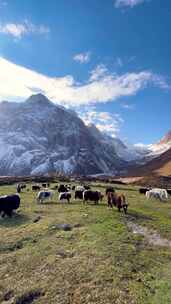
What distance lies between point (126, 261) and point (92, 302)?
13.8 feet

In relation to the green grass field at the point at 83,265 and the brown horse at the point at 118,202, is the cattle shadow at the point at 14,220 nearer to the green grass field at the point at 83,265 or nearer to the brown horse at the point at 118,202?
the green grass field at the point at 83,265

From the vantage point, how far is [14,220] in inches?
1093

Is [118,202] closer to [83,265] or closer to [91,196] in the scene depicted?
[91,196]

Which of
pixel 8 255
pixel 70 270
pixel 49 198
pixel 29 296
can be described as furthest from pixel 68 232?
pixel 49 198

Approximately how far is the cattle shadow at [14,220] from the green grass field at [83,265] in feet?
4.18

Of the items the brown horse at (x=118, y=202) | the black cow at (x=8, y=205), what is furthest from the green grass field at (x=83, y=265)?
the brown horse at (x=118, y=202)

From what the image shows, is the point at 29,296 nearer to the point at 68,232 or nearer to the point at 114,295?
the point at 114,295

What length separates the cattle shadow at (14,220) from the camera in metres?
26.2

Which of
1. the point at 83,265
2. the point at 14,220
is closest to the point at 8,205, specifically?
the point at 14,220

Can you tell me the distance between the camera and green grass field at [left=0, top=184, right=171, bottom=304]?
41.5 ft

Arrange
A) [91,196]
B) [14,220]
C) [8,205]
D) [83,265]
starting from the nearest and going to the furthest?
1. [83,265]
2. [14,220]
3. [8,205]
4. [91,196]

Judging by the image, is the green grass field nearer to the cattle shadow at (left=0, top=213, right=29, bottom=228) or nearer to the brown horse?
the cattle shadow at (left=0, top=213, right=29, bottom=228)

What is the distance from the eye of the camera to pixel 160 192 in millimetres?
51344

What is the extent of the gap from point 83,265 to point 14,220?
14321 mm
